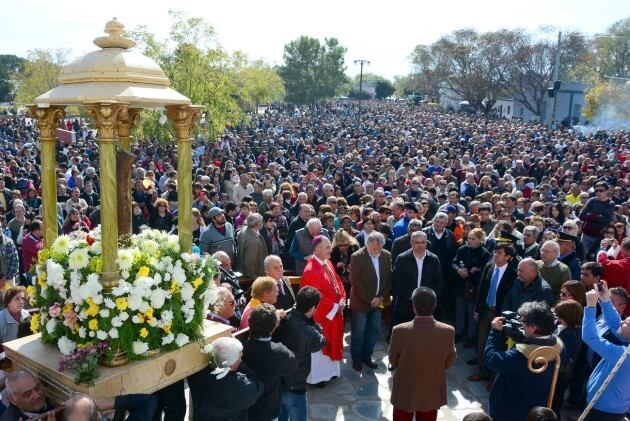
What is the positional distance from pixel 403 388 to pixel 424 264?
8.25 ft

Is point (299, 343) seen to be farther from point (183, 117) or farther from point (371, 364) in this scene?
point (371, 364)

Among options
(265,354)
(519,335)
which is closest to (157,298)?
(265,354)

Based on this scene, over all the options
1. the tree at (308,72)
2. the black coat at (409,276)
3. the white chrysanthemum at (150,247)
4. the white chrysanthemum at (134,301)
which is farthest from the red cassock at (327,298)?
the tree at (308,72)

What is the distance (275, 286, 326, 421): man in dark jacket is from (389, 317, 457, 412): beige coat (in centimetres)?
73

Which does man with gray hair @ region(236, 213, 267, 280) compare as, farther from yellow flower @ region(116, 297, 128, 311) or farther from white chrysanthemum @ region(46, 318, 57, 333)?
yellow flower @ region(116, 297, 128, 311)

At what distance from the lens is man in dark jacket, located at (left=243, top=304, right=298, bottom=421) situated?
175 inches

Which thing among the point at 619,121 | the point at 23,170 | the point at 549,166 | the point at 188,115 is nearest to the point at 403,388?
the point at 188,115

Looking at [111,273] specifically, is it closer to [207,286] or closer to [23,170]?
[207,286]

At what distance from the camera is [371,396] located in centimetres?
654

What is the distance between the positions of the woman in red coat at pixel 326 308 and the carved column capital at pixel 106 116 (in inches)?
128

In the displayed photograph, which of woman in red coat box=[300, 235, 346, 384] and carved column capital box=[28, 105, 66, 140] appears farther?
woman in red coat box=[300, 235, 346, 384]

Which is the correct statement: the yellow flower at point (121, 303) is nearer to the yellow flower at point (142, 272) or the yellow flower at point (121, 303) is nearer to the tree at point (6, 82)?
the yellow flower at point (142, 272)

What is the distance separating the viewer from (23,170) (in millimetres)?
13859

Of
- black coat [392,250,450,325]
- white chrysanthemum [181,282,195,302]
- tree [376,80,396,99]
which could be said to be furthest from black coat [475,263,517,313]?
tree [376,80,396,99]
